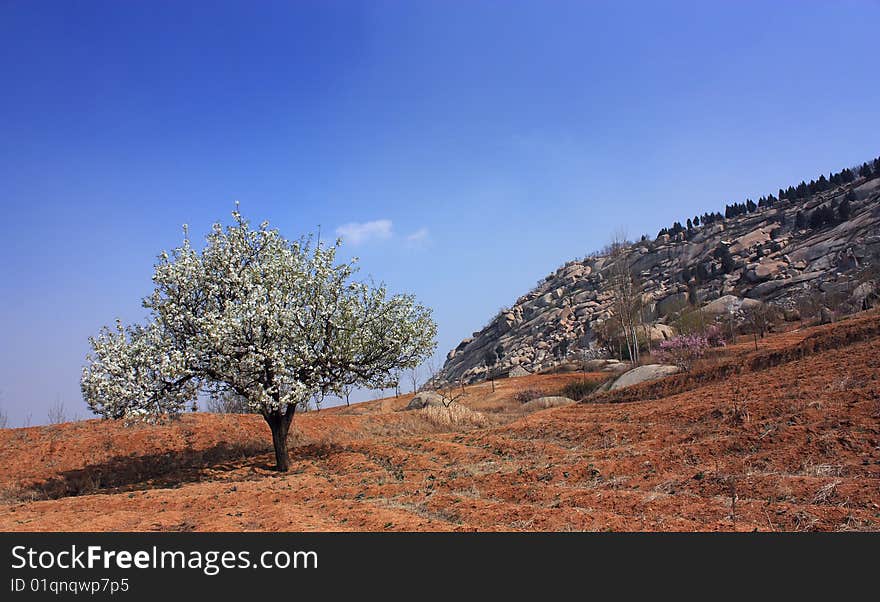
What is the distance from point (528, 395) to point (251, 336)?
25.0 metres

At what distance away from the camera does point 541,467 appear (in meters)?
13.2

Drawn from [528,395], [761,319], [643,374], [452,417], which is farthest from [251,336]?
[761,319]

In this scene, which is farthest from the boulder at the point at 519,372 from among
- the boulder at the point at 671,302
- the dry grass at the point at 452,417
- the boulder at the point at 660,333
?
the dry grass at the point at 452,417

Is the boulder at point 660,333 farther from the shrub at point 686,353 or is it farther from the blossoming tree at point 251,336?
the blossoming tree at point 251,336

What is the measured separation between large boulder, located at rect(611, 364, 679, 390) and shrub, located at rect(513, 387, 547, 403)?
23.6ft

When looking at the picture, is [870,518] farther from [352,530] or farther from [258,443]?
[258,443]

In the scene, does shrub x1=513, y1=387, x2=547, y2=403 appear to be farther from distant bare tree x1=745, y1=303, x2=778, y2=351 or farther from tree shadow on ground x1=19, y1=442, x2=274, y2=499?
tree shadow on ground x1=19, y1=442, x2=274, y2=499

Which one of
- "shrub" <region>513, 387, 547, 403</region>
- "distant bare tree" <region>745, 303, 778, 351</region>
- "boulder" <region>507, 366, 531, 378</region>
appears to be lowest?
"shrub" <region>513, 387, 547, 403</region>

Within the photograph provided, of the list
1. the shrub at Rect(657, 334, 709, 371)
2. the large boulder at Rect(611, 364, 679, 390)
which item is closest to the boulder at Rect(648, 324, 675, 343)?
the shrub at Rect(657, 334, 709, 371)

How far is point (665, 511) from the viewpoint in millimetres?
8438

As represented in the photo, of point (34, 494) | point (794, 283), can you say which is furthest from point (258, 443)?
point (794, 283)

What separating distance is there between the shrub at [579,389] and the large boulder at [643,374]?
4.46 m

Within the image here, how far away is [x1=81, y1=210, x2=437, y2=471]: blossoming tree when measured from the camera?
1456 centimetres

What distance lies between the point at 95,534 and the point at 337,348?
28.1ft
